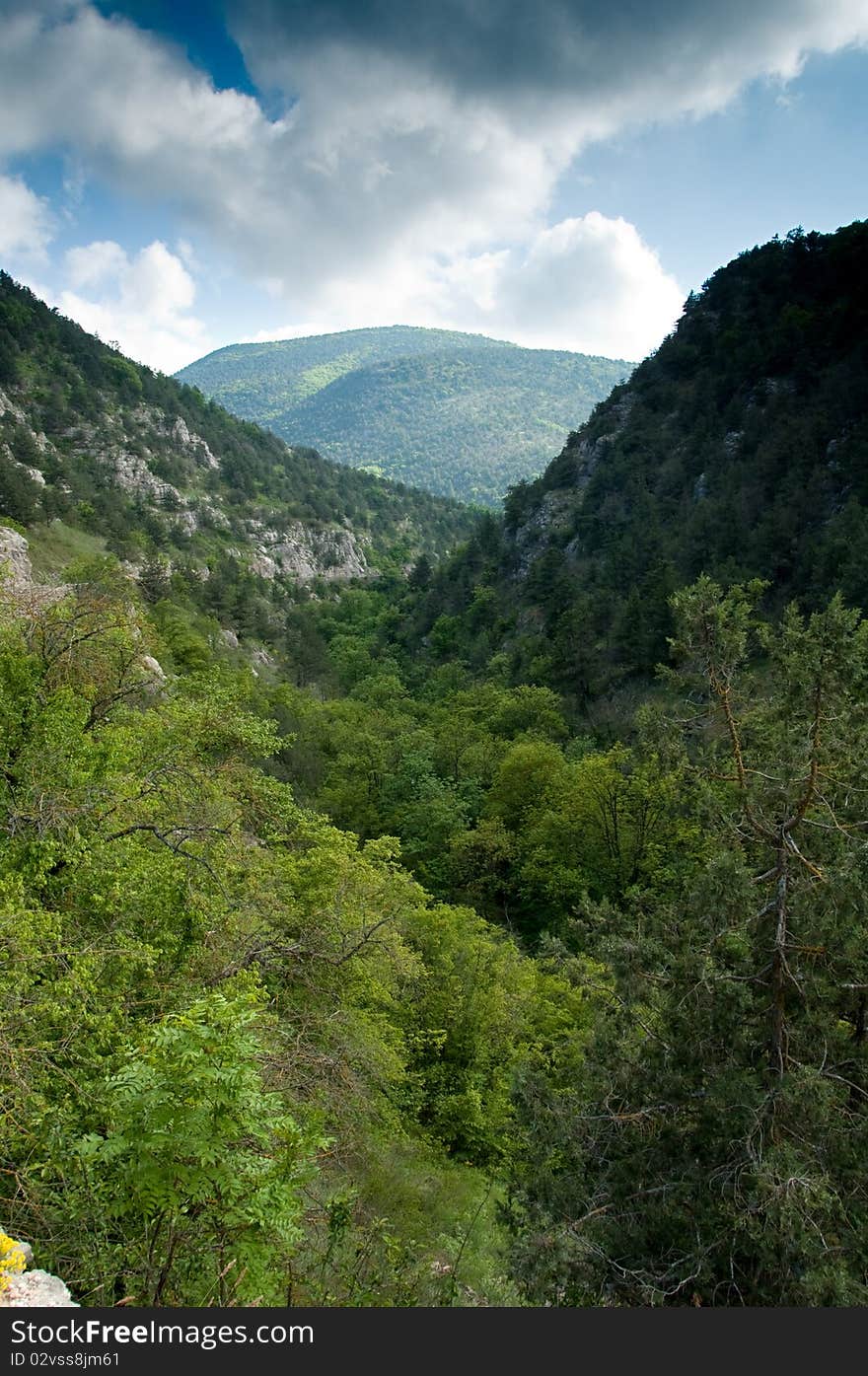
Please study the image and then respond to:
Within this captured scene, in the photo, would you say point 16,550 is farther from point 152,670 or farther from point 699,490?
point 699,490

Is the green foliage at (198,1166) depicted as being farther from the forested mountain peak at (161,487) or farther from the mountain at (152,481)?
the mountain at (152,481)

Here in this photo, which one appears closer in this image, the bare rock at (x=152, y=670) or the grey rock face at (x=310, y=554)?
the bare rock at (x=152, y=670)

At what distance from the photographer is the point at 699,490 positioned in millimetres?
47500

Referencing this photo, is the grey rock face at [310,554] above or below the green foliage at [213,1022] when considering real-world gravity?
above

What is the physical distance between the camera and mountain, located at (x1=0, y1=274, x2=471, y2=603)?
177 ft

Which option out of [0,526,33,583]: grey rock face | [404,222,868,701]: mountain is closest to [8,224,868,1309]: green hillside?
[0,526,33,583]: grey rock face

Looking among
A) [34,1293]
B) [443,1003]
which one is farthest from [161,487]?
[34,1293]

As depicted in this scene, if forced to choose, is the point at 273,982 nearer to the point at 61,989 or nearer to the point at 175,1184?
the point at 61,989

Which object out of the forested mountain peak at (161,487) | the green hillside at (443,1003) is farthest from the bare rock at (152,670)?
the forested mountain peak at (161,487)

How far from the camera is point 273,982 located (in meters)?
11.0

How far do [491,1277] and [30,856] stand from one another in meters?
6.76

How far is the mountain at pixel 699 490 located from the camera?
3672 centimetres

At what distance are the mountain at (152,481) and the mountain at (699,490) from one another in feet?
91.5

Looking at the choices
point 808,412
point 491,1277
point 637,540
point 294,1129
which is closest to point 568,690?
point 637,540
